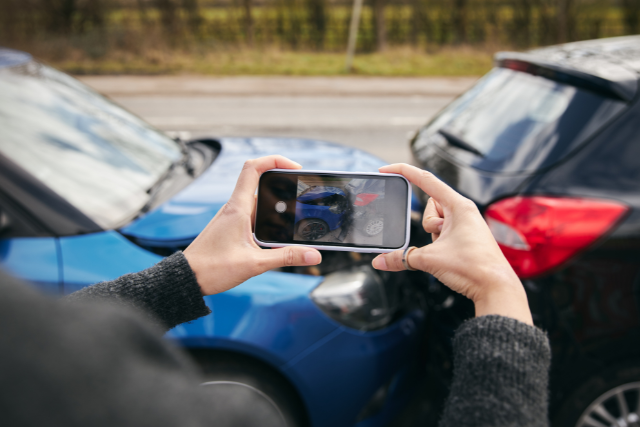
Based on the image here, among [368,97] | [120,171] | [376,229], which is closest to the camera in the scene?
[376,229]

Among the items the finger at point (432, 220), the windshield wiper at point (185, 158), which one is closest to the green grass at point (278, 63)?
the windshield wiper at point (185, 158)

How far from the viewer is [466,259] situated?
3.23ft

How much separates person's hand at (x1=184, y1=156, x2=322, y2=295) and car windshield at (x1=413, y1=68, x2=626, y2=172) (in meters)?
1.16

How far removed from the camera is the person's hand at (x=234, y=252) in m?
1.10

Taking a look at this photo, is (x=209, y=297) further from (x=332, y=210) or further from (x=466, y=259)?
(x=466, y=259)

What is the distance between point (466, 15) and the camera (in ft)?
68.7

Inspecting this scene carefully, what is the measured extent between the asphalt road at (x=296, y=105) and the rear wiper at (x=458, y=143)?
3696 millimetres

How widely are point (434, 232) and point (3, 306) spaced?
3.31 ft

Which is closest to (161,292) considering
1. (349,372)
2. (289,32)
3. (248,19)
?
(349,372)

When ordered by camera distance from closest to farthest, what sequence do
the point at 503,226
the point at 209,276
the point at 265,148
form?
1. the point at 209,276
2. the point at 503,226
3. the point at 265,148

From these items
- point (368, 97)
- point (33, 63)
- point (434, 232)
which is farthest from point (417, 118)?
point (434, 232)

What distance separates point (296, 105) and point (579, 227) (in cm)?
928

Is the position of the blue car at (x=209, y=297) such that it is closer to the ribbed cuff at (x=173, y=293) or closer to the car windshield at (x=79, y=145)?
the car windshield at (x=79, y=145)

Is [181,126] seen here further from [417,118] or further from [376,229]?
[376,229]
